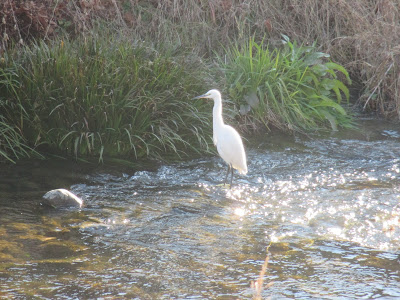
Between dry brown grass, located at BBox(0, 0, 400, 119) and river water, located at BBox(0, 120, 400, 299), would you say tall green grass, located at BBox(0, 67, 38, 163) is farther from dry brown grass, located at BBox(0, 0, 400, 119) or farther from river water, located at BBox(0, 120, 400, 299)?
dry brown grass, located at BBox(0, 0, 400, 119)

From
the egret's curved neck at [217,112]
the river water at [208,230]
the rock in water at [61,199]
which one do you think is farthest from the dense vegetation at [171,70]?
the rock in water at [61,199]

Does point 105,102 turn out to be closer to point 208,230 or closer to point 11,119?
point 11,119

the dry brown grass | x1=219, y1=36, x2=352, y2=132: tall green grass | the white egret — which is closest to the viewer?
the white egret

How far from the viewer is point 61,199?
4.61 meters

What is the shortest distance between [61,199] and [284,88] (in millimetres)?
3340

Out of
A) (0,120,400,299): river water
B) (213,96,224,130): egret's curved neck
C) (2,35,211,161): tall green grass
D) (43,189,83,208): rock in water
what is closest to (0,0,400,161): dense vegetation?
(2,35,211,161): tall green grass

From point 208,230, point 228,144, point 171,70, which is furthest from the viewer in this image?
point 171,70

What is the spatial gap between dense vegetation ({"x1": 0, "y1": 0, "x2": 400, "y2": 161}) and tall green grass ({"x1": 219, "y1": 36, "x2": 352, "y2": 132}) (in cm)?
2

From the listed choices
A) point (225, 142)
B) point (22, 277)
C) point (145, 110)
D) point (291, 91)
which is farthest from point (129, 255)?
point (291, 91)

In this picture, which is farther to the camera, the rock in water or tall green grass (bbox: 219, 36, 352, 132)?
tall green grass (bbox: 219, 36, 352, 132)

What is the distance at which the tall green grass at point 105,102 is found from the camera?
578 cm

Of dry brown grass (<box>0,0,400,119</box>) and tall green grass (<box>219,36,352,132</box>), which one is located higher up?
dry brown grass (<box>0,0,400,119</box>)

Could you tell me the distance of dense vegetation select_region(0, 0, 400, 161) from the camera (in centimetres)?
582

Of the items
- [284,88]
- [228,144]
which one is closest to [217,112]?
[228,144]
